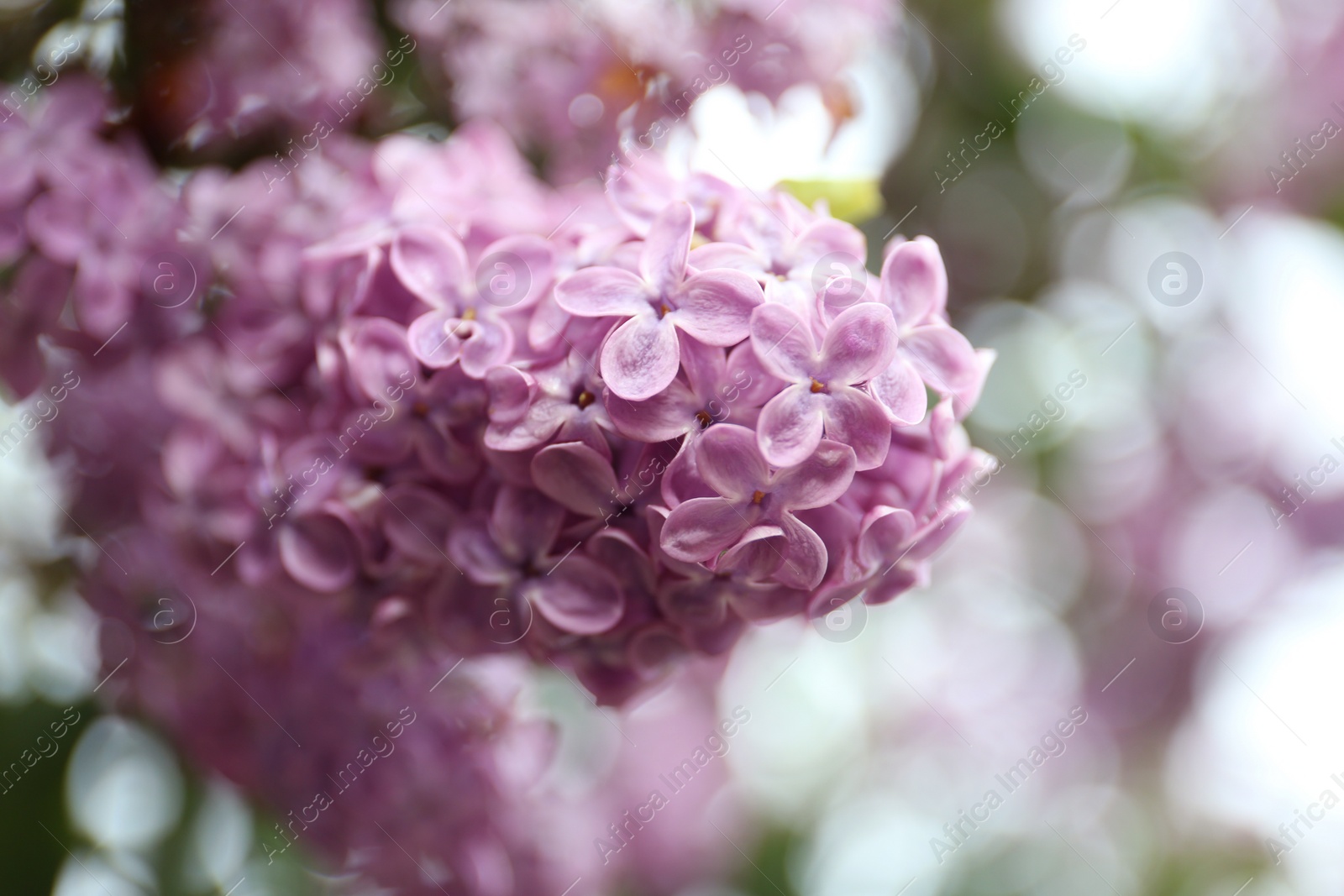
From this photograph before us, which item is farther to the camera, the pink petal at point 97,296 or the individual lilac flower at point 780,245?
the pink petal at point 97,296

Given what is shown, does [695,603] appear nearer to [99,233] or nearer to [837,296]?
[837,296]

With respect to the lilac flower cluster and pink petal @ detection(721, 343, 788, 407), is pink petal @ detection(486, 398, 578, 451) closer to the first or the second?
pink petal @ detection(721, 343, 788, 407)

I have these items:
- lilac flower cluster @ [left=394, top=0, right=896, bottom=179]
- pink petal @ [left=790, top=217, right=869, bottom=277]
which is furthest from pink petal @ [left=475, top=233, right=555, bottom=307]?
lilac flower cluster @ [left=394, top=0, right=896, bottom=179]

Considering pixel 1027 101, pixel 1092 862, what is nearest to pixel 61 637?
pixel 1027 101

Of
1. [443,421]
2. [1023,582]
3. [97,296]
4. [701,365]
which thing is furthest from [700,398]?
[1023,582]

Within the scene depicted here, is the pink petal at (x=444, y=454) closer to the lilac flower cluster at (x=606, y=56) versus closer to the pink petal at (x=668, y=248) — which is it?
the pink petal at (x=668, y=248)

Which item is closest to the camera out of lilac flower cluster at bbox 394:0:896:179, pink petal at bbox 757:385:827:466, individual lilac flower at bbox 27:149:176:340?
pink petal at bbox 757:385:827:466

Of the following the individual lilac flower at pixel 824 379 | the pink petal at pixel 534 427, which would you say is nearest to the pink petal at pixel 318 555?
the pink petal at pixel 534 427
